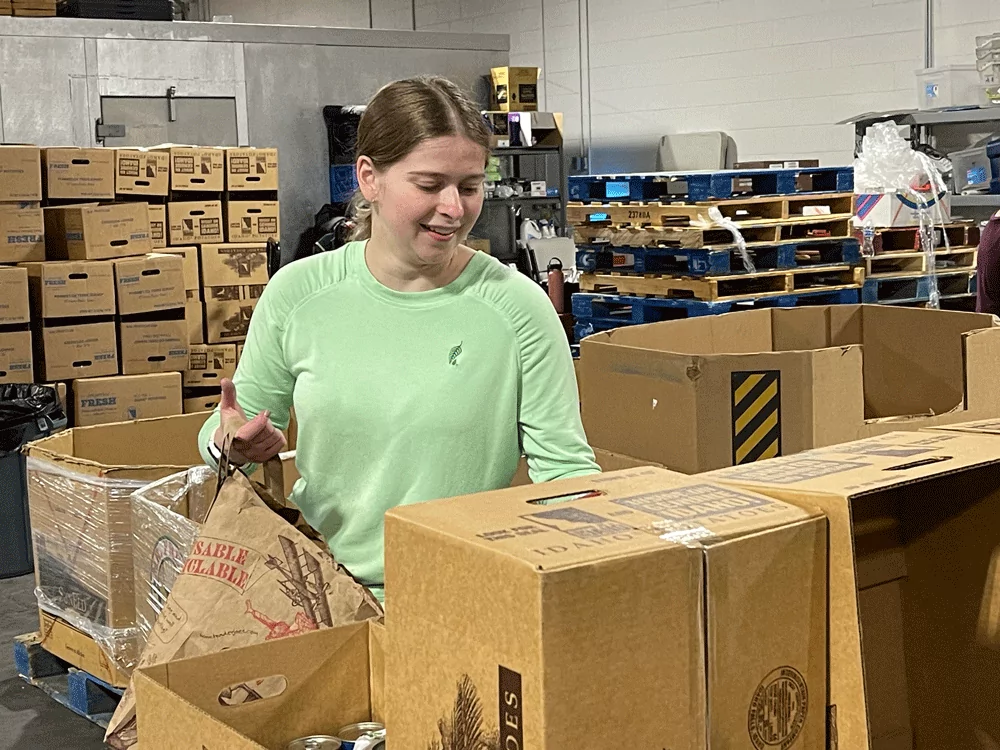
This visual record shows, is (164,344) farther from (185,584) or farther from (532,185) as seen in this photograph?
(185,584)

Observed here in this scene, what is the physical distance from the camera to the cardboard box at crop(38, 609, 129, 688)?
3375 mm

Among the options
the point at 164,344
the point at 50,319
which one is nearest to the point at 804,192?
the point at 164,344

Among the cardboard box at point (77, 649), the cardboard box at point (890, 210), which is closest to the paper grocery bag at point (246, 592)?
the cardboard box at point (77, 649)

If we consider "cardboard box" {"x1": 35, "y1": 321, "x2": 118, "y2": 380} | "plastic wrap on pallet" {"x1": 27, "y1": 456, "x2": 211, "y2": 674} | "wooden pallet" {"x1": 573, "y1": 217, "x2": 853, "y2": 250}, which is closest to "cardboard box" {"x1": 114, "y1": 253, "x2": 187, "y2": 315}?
"cardboard box" {"x1": 35, "y1": 321, "x2": 118, "y2": 380}

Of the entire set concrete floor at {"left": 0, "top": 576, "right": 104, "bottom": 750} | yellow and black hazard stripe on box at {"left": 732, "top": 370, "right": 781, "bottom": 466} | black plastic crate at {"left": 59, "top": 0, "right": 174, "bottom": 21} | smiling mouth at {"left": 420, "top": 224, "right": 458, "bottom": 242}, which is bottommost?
concrete floor at {"left": 0, "top": 576, "right": 104, "bottom": 750}

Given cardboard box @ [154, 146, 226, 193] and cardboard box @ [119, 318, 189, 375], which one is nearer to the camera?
cardboard box @ [119, 318, 189, 375]

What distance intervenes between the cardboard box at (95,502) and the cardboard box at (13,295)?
2.87 meters

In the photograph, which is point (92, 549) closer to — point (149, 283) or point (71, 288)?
point (71, 288)

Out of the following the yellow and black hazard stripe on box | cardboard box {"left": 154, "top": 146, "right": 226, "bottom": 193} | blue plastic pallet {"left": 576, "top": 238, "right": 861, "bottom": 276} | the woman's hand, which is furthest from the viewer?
cardboard box {"left": 154, "top": 146, "right": 226, "bottom": 193}

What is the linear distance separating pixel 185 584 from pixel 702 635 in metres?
0.95

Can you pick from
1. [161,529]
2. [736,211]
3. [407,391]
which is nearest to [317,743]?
[407,391]

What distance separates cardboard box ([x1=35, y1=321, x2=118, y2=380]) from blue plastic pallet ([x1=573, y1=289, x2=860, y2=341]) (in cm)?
247

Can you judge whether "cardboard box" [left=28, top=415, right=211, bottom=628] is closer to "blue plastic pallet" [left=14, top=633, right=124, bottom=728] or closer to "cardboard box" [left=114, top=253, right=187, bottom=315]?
"blue plastic pallet" [left=14, top=633, right=124, bottom=728]

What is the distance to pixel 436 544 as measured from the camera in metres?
1.14
